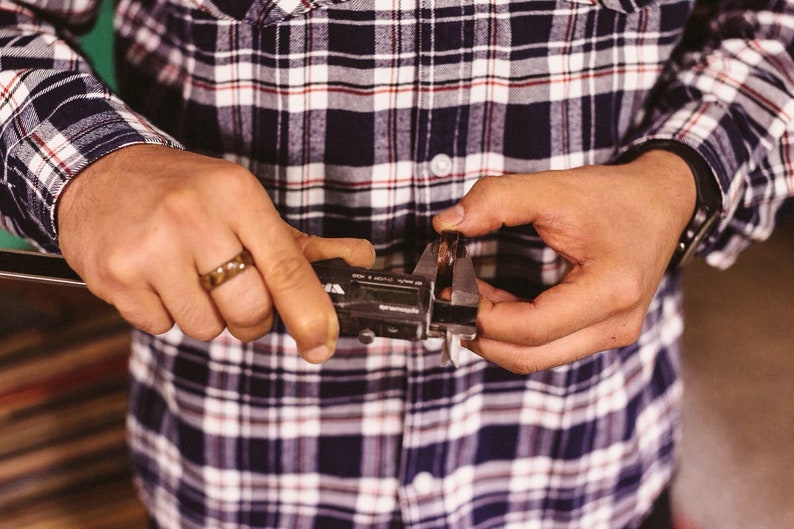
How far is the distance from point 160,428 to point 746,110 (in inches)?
29.1

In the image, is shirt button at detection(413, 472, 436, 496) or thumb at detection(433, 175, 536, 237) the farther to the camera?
shirt button at detection(413, 472, 436, 496)

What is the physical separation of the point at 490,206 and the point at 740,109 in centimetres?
36

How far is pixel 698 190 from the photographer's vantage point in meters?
0.59

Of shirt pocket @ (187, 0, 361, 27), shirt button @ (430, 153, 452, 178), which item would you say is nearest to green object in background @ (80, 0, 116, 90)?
shirt pocket @ (187, 0, 361, 27)

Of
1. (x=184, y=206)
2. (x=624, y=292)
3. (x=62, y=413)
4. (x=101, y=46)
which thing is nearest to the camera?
(x=184, y=206)

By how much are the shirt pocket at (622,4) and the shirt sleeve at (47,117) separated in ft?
1.34

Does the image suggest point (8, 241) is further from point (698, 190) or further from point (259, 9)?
point (698, 190)

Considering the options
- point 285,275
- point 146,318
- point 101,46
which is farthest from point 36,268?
point 101,46

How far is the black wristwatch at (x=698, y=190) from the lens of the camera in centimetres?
59

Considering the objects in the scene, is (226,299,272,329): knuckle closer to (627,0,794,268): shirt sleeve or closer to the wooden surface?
(627,0,794,268): shirt sleeve

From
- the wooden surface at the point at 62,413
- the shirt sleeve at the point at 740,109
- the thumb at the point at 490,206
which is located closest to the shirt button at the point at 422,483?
the thumb at the point at 490,206

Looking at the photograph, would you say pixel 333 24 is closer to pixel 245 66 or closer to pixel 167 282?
pixel 245 66

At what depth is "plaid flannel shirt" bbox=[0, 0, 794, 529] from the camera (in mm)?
540

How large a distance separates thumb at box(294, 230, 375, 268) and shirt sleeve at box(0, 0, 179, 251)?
0.48ft
